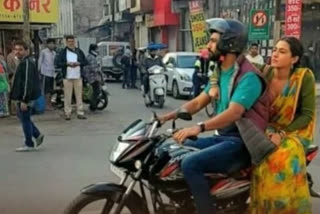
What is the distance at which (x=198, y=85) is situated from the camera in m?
15.5

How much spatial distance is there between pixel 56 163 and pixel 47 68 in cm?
645

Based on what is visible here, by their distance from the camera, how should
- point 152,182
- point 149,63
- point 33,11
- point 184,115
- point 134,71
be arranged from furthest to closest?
point 134,71 < point 149,63 < point 33,11 < point 152,182 < point 184,115

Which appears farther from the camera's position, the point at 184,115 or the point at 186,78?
the point at 186,78

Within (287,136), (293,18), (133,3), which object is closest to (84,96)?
(293,18)

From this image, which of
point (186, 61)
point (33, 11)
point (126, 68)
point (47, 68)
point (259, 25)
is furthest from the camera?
point (126, 68)

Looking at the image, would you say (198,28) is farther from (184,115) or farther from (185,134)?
(185,134)

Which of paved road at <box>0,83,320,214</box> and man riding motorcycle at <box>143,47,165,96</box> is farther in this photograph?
man riding motorcycle at <box>143,47,165,96</box>

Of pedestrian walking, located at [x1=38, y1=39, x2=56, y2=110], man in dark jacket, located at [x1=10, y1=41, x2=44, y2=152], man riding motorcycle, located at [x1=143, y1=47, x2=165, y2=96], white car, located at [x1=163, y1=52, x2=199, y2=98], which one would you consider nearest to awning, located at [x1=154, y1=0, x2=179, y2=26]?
white car, located at [x1=163, y1=52, x2=199, y2=98]

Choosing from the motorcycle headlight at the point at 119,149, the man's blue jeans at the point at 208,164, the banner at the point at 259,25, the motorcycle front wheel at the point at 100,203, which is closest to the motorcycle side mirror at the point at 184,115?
the man's blue jeans at the point at 208,164

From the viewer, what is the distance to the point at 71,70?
11.8 m

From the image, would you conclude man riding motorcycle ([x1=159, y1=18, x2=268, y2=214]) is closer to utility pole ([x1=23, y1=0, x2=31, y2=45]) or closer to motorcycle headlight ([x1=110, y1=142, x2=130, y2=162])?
motorcycle headlight ([x1=110, y1=142, x2=130, y2=162])

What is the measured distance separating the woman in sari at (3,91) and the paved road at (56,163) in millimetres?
301

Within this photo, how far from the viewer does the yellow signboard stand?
44.8 ft

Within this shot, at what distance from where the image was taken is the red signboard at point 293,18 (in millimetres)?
Answer: 14104
